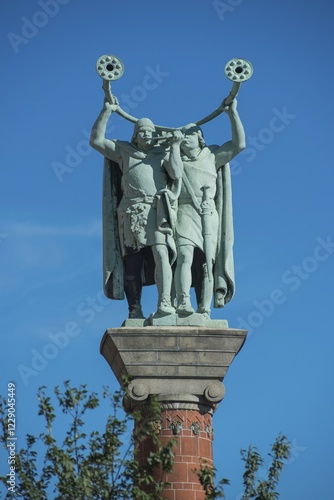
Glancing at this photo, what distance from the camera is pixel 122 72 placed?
2600 centimetres

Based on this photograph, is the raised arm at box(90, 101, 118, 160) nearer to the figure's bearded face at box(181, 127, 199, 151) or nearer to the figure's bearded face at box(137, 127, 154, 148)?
the figure's bearded face at box(137, 127, 154, 148)

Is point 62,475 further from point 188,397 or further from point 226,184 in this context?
point 226,184

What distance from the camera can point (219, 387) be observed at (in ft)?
81.2

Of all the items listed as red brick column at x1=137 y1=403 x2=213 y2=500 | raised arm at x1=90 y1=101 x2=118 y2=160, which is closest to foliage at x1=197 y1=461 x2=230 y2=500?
red brick column at x1=137 y1=403 x2=213 y2=500

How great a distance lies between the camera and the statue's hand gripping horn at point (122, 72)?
26.0 metres

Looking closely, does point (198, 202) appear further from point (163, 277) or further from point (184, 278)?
point (163, 277)

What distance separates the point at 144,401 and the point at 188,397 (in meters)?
0.80

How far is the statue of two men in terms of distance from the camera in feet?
83.9

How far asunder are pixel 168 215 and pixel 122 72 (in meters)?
2.91

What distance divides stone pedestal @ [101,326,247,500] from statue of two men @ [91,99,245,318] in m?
0.75

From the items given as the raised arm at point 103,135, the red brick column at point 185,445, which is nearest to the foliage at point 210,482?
the red brick column at point 185,445

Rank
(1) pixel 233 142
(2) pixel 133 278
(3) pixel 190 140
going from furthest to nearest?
(1) pixel 233 142 < (3) pixel 190 140 < (2) pixel 133 278

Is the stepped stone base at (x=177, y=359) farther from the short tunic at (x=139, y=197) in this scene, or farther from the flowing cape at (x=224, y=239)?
the short tunic at (x=139, y=197)

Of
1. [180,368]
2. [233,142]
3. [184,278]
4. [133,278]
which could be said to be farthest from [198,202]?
[180,368]
